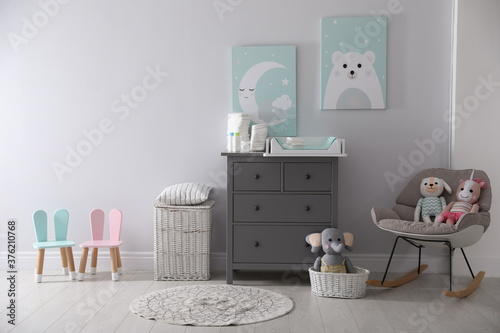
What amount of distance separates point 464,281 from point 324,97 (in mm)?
1568

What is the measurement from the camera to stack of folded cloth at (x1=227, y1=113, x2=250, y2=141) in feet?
12.2

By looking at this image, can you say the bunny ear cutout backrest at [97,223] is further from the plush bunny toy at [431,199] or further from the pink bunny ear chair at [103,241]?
the plush bunny toy at [431,199]

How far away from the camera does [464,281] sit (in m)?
3.61

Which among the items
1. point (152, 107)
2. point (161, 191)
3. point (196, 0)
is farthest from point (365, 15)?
point (161, 191)

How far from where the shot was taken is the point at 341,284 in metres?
3.20

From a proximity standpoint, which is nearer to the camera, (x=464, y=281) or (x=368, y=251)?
(x=464, y=281)

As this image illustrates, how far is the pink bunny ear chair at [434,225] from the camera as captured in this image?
126 inches

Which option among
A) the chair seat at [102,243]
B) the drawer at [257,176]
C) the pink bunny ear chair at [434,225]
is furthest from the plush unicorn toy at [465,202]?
Answer: the chair seat at [102,243]

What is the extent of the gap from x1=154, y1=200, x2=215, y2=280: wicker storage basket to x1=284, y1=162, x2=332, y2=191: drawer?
1.97 ft

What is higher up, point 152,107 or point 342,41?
point 342,41

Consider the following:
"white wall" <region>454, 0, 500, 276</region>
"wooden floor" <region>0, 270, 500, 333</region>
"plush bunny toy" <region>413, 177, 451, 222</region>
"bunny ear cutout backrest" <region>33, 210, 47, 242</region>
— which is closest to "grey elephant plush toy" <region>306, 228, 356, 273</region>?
"wooden floor" <region>0, 270, 500, 333</region>

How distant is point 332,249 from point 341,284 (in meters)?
0.22

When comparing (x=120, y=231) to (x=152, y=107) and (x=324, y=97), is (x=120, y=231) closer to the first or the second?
(x=152, y=107)

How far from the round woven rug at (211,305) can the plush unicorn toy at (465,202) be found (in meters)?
1.17
